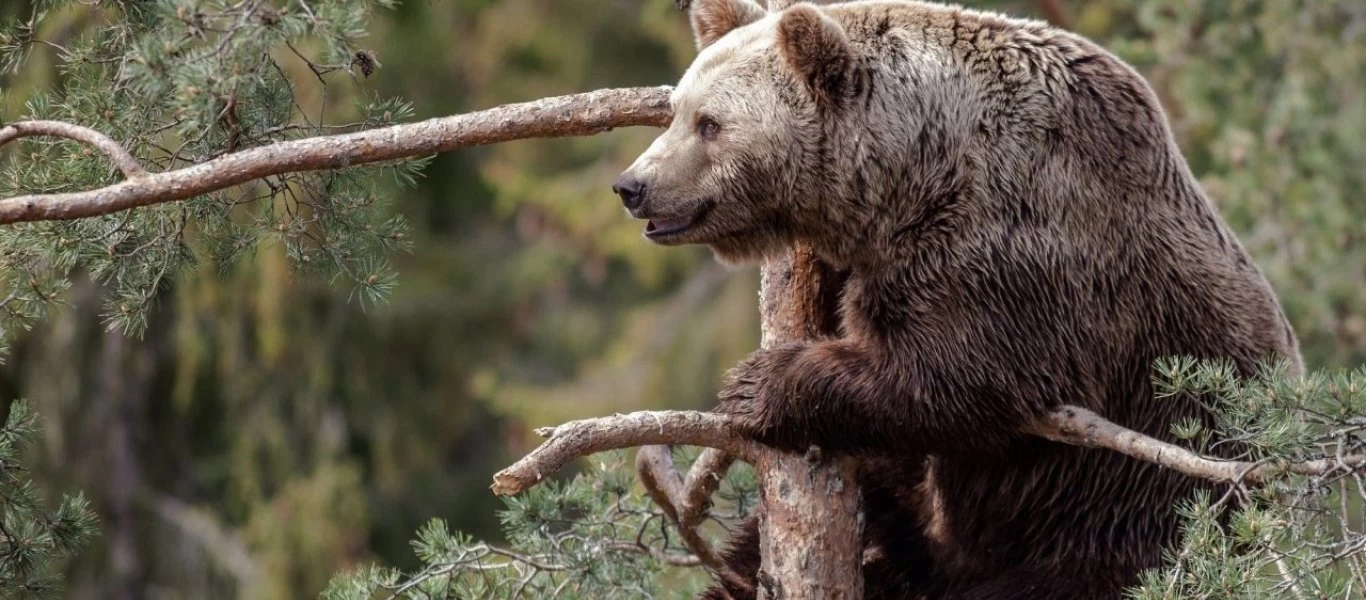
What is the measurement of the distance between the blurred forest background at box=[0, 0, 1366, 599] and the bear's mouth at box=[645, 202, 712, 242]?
4343mm

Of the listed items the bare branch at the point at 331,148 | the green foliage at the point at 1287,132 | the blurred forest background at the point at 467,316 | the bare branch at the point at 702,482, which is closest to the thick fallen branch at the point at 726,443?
the bare branch at the point at 702,482

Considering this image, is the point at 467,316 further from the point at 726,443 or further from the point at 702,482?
the point at 726,443

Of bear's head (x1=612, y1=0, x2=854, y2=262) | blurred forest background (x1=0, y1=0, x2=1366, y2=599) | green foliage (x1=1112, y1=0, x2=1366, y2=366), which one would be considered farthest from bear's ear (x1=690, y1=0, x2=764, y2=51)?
blurred forest background (x1=0, y1=0, x2=1366, y2=599)

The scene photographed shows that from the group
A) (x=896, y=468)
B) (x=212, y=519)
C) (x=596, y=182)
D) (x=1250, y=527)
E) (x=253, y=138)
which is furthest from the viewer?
(x=596, y=182)

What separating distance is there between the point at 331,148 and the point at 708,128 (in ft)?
4.07

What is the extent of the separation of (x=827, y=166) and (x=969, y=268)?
1.74 feet

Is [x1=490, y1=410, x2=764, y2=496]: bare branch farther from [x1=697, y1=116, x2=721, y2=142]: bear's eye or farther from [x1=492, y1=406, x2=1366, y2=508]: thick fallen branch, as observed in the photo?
[x1=697, y1=116, x2=721, y2=142]: bear's eye

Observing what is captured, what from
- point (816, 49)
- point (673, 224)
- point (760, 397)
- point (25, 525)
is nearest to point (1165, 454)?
point (760, 397)

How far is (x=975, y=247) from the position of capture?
446 cm

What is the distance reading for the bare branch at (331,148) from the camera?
355 centimetres

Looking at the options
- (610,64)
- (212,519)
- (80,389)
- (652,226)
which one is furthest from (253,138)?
(610,64)

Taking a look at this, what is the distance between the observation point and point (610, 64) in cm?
1775

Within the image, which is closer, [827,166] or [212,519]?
[827,166]

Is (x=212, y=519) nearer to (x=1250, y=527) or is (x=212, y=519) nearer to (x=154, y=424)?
(x=154, y=424)
